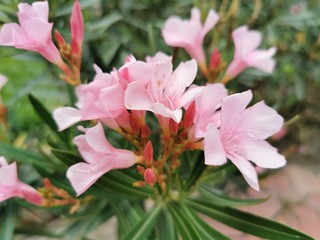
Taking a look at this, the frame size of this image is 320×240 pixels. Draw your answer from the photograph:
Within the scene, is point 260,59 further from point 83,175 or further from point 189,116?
point 83,175

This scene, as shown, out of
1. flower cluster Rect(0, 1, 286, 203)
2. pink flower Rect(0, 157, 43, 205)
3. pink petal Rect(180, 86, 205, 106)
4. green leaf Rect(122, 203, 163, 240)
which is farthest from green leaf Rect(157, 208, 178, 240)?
pink petal Rect(180, 86, 205, 106)

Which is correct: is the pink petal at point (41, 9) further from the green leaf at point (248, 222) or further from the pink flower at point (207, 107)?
the green leaf at point (248, 222)

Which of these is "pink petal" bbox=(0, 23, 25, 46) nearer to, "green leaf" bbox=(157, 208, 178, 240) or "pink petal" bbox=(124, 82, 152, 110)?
"pink petal" bbox=(124, 82, 152, 110)

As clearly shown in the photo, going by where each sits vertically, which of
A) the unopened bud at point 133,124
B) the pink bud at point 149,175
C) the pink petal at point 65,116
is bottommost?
the pink bud at point 149,175

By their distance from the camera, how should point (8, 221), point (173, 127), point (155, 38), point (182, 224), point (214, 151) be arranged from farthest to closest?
point (155, 38) < point (8, 221) < point (182, 224) < point (173, 127) < point (214, 151)

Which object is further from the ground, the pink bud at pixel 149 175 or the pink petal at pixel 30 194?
the pink bud at pixel 149 175

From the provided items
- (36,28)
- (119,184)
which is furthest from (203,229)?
(36,28)

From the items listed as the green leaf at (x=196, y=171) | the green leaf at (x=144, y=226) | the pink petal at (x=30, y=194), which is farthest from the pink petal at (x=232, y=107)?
the pink petal at (x=30, y=194)
